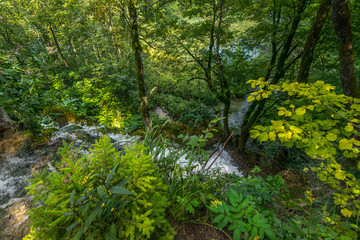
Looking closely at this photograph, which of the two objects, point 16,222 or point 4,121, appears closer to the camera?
point 16,222

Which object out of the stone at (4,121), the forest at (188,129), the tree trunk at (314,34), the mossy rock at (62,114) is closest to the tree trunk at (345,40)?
the forest at (188,129)

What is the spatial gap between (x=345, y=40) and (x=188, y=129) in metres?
5.09

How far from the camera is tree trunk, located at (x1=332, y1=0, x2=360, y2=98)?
1706 millimetres

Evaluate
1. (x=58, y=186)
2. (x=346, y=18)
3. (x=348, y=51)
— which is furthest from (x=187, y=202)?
(x=346, y=18)

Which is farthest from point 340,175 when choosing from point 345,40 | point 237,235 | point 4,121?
point 4,121

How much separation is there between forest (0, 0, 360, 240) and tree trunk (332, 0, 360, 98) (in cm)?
1

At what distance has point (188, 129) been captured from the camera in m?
6.37

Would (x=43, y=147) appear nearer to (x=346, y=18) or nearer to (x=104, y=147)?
(x=104, y=147)

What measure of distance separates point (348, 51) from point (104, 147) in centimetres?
305

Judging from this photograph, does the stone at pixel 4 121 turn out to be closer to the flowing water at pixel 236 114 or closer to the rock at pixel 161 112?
the rock at pixel 161 112

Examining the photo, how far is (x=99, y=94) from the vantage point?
665 centimetres

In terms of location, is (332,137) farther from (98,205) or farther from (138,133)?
(138,133)

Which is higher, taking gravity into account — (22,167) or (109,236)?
(109,236)

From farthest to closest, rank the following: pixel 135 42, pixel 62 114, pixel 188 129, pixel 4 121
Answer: pixel 188 129 → pixel 62 114 → pixel 135 42 → pixel 4 121
